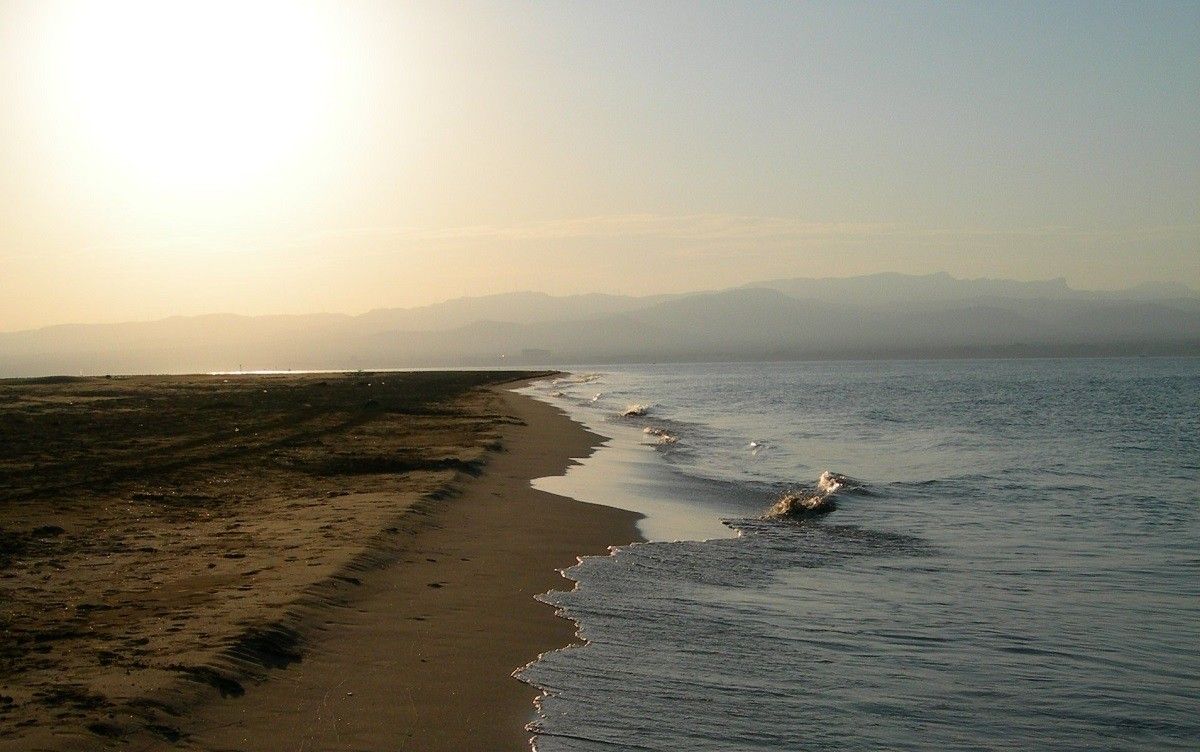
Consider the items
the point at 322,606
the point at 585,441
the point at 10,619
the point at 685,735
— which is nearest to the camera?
the point at 685,735

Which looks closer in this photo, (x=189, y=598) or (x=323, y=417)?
(x=189, y=598)

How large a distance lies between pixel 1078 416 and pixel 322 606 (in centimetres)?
4785

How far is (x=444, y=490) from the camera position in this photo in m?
17.7

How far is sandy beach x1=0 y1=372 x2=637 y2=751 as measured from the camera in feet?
21.2

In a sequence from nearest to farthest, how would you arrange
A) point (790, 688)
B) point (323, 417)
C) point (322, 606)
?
point (790, 688) → point (322, 606) → point (323, 417)

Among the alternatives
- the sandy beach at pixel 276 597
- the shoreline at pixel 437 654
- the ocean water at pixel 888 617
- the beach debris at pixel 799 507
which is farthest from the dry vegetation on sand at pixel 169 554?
the beach debris at pixel 799 507

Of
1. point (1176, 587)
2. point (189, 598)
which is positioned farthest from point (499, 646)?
point (1176, 587)

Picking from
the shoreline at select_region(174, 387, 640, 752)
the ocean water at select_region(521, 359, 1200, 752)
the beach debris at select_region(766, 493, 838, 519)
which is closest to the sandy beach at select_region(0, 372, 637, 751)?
the shoreline at select_region(174, 387, 640, 752)

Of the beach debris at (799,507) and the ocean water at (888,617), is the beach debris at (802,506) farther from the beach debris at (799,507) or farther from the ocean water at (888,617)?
the ocean water at (888,617)

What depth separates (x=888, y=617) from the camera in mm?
10062

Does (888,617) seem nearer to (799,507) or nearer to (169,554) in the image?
(799,507)

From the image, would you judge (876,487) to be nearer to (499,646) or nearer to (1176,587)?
(1176,587)

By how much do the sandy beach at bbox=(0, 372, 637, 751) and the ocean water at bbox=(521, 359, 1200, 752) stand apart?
0.78 metres

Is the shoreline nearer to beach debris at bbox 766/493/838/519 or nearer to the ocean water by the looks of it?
the ocean water
